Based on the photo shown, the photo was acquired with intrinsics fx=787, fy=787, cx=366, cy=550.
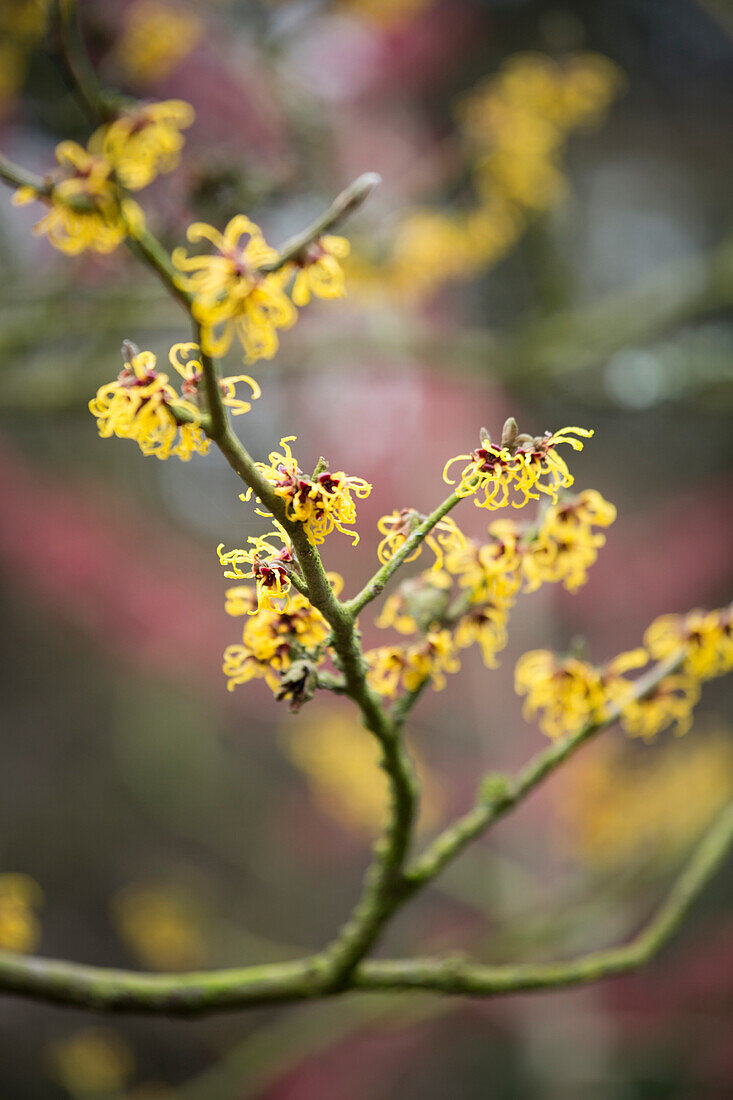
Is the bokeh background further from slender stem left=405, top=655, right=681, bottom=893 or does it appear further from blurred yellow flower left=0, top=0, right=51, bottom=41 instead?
slender stem left=405, top=655, right=681, bottom=893

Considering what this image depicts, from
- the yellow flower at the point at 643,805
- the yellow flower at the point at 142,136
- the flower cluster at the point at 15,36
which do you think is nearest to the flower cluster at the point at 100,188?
the yellow flower at the point at 142,136

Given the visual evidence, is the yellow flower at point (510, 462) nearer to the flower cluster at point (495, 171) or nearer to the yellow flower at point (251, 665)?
the yellow flower at point (251, 665)

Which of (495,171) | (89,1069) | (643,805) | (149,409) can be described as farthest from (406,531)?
(89,1069)

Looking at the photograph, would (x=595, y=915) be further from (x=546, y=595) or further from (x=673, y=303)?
(x=673, y=303)

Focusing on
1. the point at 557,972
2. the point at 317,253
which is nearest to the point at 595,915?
the point at 557,972

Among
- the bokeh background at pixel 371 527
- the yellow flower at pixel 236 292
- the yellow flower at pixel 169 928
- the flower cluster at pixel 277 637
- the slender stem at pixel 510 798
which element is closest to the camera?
the yellow flower at pixel 236 292

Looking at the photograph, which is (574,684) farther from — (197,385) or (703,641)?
(197,385)
